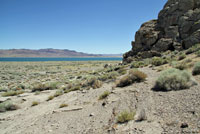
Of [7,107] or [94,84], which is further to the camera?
[94,84]

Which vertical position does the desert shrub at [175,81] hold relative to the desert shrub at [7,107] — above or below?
above

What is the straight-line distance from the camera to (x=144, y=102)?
18.9 ft

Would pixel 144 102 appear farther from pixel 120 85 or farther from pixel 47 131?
pixel 47 131

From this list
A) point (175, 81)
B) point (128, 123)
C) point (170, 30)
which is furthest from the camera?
point (170, 30)

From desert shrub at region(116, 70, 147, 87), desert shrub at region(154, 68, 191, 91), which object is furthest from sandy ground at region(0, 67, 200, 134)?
desert shrub at region(116, 70, 147, 87)

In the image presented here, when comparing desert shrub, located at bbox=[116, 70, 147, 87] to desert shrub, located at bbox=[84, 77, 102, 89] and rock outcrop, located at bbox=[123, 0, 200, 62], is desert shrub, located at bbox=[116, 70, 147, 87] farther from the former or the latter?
rock outcrop, located at bbox=[123, 0, 200, 62]

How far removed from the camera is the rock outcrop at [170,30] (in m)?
21.2

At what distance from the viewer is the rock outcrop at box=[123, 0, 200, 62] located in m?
21.2

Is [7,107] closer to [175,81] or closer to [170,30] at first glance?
[175,81]

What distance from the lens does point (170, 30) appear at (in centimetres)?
2358

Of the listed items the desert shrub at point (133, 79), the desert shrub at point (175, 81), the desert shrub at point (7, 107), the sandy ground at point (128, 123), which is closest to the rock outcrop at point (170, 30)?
the desert shrub at point (133, 79)

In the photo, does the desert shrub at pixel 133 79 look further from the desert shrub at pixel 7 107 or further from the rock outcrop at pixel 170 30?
the rock outcrop at pixel 170 30

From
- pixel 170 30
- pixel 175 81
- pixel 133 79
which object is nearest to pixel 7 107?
pixel 133 79

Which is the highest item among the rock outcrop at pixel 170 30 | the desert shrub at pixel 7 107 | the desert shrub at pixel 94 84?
the rock outcrop at pixel 170 30
